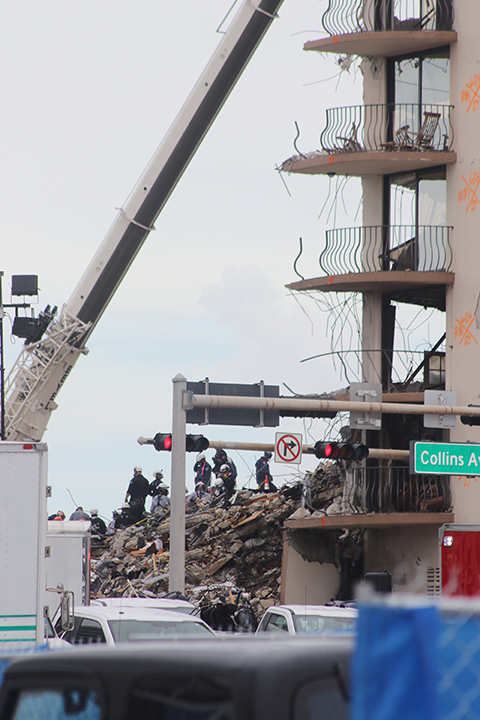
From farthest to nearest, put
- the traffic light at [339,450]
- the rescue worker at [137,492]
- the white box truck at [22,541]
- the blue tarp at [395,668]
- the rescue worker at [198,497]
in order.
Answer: the rescue worker at [198,497] → the rescue worker at [137,492] → the traffic light at [339,450] → the white box truck at [22,541] → the blue tarp at [395,668]

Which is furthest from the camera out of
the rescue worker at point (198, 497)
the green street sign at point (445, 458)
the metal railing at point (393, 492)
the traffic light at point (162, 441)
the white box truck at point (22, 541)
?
the rescue worker at point (198, 497)

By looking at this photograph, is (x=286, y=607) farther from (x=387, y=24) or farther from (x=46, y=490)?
(x=387, y=24)

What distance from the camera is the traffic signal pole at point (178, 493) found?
20047mm

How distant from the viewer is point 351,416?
2245 cm

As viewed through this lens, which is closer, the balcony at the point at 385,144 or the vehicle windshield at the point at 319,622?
the vehicle windshield at the point at 319,622

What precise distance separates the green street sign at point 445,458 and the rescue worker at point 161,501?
18.1 metres

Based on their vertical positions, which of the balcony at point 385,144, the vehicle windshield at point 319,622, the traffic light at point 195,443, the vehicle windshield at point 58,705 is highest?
the balcony at point 385,144

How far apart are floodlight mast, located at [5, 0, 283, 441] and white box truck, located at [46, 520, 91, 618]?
1202cm

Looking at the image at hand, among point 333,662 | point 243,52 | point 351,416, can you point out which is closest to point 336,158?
point 243,52

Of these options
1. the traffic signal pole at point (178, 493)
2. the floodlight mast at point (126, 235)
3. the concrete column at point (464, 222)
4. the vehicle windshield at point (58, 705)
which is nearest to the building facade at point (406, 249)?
the concrete column at point (464, 222)

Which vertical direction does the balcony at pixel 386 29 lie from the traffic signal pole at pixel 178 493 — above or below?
above

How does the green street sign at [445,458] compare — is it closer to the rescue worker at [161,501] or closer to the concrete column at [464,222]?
the concrete column at [464,222]

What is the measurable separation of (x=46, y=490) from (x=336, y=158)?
18392mm

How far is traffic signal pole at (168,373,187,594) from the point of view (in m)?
20.0
